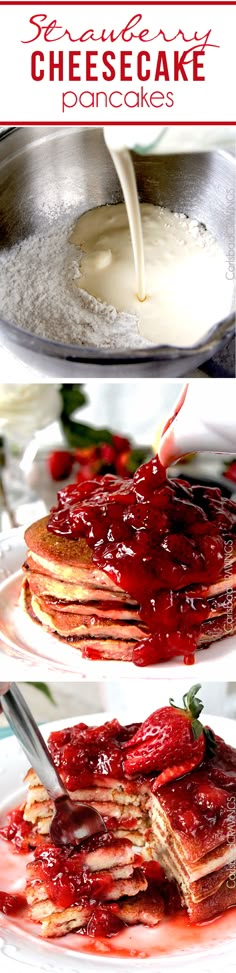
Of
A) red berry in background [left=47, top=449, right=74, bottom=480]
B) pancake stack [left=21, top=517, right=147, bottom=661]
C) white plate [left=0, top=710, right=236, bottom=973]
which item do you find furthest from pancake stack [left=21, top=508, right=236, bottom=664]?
red berry in background [left=47, top=449, right=74, bottom=480]

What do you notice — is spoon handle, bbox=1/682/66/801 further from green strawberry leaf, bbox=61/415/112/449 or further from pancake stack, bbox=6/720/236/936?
green strawberry leaf, bbox=61/415/112/449

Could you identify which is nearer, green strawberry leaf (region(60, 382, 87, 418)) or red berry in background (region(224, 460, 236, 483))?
green strawberry leaf (region(60, 382, 87, 418))

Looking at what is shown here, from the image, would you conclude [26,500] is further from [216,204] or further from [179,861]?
[216,204]

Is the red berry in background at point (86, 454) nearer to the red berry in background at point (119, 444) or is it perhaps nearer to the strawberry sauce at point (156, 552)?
the red berry in background at point (119, 444)

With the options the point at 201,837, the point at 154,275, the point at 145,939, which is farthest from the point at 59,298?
the point at 145,939

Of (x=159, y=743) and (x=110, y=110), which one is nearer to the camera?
(x=110, y=110)

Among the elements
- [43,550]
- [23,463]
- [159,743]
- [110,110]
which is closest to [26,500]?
[23,463]
